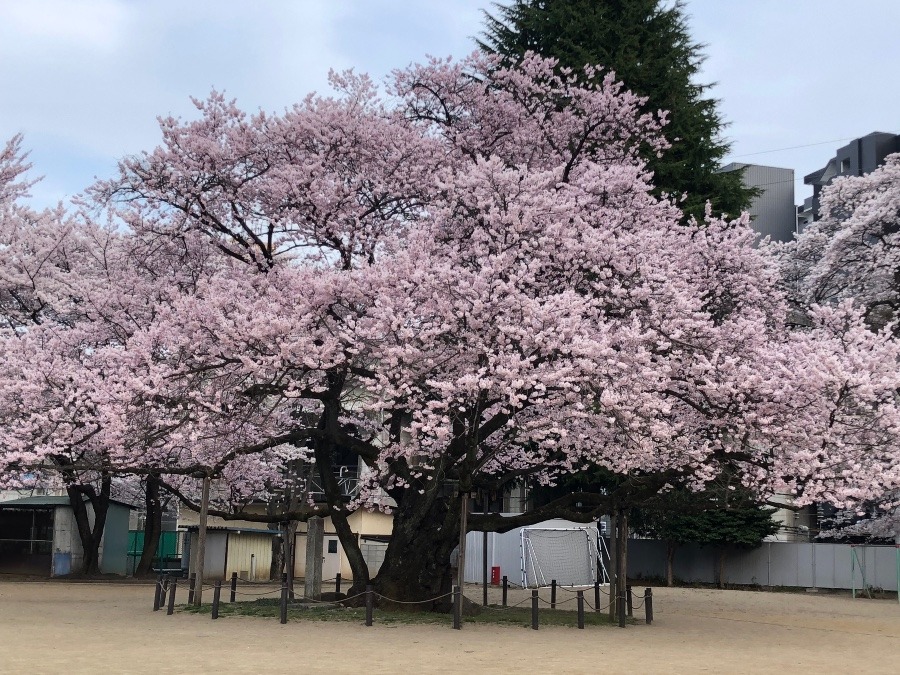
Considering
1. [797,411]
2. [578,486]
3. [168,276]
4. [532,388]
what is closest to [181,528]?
[578,486]

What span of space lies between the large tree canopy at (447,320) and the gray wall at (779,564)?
52.1 ft

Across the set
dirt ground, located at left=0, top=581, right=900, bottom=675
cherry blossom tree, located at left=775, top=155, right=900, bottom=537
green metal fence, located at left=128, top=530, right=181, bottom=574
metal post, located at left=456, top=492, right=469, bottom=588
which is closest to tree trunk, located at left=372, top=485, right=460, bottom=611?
metal post, located at left=456, top=492, right=469, bottom=588

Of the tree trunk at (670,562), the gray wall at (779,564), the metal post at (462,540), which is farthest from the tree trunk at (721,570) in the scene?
the metal post at (462,540)

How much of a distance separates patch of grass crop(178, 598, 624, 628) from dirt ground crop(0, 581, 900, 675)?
0.62 meters

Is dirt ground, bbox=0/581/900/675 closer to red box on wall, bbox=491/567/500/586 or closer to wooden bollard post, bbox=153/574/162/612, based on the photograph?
wooden bollard post, bbox=153/574/162/612

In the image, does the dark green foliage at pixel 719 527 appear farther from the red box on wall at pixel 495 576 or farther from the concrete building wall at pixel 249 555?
the concrete building wall at pixel 249 555

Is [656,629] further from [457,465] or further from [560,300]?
[560,300]

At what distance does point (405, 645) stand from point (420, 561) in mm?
4723

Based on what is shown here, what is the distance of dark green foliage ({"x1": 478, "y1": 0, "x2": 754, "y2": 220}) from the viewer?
29.4 meters

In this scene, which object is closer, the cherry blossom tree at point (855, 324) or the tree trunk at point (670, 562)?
the cherry blossom tree at point (855, 324)

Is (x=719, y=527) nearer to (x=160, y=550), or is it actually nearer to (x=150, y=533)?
(x=150, y=533)

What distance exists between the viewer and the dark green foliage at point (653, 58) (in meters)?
29.4

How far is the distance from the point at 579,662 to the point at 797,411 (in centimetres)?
647

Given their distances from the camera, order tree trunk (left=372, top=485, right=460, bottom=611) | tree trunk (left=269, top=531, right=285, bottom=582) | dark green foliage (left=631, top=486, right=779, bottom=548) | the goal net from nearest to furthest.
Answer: tree trunk (left=372, top=485, right=460, bottom=611) < the goal net < tree trunk (left=269, top=531, right=285, bottom=582) < dark green foliage (left=631, top=486, right=779, bottom=548)
